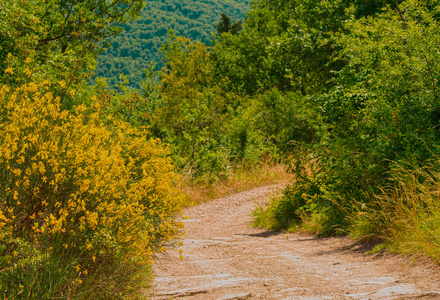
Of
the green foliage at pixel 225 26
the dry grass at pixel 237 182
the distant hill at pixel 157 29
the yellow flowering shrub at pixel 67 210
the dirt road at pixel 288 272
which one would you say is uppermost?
the distant hill at pixel 157 29

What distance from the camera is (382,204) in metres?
5.64

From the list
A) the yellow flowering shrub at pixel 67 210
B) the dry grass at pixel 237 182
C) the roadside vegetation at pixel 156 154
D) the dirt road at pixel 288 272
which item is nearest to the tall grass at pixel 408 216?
the roadside vegetation at pixel 156 154

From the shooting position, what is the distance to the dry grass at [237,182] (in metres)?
11.8

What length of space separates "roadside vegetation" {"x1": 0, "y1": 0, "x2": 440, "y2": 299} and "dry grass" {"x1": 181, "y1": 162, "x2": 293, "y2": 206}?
0.06 m

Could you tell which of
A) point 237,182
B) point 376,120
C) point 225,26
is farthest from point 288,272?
point 225,26

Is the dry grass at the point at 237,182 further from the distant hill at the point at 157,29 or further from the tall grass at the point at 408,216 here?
the distant hill at the point at 157,29

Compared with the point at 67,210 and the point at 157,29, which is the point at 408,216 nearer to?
the point at 67,210

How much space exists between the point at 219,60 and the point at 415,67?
761 inches

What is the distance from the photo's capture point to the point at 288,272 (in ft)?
15.2

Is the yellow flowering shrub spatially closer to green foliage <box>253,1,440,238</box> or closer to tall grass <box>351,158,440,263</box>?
tall grass <box>351,158,440,263</box>

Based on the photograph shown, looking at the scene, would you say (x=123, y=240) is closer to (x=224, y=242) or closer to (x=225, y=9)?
(x=224, y=242)

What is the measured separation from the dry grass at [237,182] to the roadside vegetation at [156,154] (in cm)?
6

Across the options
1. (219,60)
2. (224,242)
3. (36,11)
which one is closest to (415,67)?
(224,242)

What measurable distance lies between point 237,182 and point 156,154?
328 inches
